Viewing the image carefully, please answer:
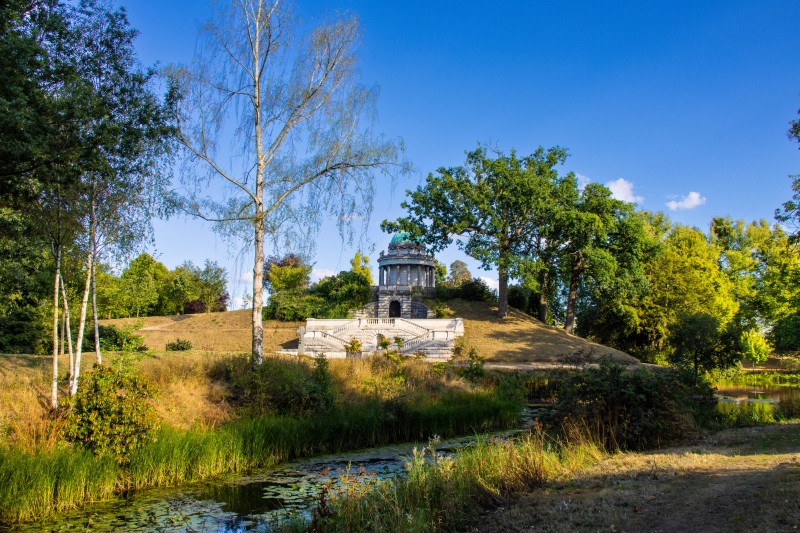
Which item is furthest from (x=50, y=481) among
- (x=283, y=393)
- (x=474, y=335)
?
(x=474, y=335)

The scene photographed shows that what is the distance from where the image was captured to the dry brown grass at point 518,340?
131ft

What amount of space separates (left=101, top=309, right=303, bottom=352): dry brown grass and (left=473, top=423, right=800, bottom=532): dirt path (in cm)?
3369

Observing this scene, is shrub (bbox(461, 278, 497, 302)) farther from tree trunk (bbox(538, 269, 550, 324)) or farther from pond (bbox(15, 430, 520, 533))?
pond (bbox(15, 430, 520, 533))

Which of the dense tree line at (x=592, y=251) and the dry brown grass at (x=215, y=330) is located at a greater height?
the dense tree line at (x=592, y=251)

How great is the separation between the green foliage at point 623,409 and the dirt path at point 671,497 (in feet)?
6.01

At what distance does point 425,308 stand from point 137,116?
42976mm

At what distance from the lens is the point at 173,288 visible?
6303 centimetres

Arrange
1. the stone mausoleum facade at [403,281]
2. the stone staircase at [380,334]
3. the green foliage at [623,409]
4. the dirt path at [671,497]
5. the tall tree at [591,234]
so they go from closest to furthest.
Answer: the dirt path at [671,497] < the green foliage at [623,409] < the stone staircase at [380,334] < the tall tree at [591,234] < the stone mausoleum facade at [403,281]

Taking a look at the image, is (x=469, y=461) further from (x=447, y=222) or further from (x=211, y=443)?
(x=447, y=222)

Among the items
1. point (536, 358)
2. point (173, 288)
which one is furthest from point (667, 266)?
point (173, 288)

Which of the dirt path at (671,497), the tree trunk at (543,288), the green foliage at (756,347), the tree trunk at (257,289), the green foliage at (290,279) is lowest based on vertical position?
the dirt path at (671,497)

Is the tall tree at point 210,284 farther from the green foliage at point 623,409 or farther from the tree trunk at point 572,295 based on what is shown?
the green foliage at point 623,409

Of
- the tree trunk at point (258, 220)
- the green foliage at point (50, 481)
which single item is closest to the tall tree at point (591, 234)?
the tree trunk at point (258, 220)

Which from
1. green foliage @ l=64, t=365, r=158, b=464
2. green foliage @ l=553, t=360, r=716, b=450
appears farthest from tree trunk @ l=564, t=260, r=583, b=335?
green foliage @ l=64, t=365, r=158, b=464
